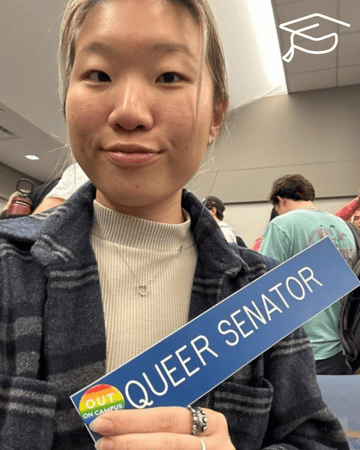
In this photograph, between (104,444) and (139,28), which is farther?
(139,28)

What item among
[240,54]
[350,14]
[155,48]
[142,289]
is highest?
[240,54]

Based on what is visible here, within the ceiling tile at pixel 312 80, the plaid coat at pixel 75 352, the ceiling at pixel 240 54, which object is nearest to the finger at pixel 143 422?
the plaid coat at pixel 75 352

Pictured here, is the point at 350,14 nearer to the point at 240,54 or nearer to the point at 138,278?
the point at 240,54

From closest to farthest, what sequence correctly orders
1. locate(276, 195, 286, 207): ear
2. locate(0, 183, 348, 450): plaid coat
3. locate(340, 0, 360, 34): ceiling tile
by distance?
1. locate(0, 183, 348, 450): plaid coat
2. locate(276, 195, 286, 207): ear
3. locate(340, 0, 360, 34): ceiling tile

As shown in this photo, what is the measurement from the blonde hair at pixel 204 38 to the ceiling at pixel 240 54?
7.03 feet

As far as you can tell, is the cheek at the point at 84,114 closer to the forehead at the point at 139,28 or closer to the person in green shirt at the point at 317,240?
the forehead at the point at 139,28

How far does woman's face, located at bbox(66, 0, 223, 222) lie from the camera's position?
0.48 metres

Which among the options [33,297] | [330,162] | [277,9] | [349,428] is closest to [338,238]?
[349,428]

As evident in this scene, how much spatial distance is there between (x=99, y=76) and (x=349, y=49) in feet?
13.2

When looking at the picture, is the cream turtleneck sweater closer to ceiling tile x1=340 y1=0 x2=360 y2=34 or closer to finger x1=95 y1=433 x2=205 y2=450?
finger x1=95 y1=433 x2=205 y2=450

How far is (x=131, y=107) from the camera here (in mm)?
461

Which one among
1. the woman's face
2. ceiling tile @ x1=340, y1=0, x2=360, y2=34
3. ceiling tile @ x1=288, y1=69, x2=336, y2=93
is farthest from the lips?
ceiling tile @ x1=288, y1=69, x2=336, y2=93

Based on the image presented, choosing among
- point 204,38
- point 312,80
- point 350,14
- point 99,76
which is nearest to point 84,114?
point 99,76

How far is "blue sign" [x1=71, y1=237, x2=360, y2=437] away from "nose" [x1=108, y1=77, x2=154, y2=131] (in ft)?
0.69
